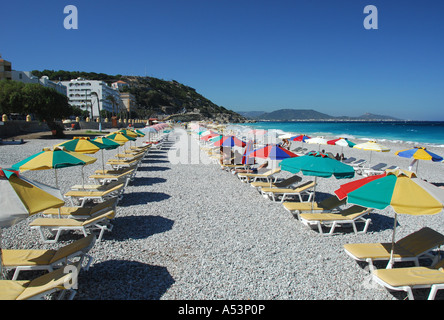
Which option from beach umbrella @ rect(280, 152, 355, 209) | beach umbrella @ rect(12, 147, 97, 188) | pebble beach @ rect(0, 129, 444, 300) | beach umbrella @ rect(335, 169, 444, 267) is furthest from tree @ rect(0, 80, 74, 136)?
beach umbrella @ rect(335, 169, 444, 267)

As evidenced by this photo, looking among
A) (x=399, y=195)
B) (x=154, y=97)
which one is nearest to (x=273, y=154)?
(x=399, y=195)

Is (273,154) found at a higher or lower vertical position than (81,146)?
lower

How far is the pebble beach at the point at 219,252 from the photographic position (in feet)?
12.2

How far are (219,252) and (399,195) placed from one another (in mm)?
2872

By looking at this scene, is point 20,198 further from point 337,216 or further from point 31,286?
point 337,216

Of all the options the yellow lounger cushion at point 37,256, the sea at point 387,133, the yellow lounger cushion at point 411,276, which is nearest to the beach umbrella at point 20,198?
the yellow lounger cushion at point 37,256

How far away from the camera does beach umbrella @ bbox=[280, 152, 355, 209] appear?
5572 mm

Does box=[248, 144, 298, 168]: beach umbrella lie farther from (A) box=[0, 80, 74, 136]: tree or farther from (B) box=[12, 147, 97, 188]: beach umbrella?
(A) box=[0, 80, 74, 136]: tree

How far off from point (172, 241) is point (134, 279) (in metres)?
1.29

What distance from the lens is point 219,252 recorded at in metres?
4.77

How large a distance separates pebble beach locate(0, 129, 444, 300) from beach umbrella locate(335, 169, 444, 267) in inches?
48.9

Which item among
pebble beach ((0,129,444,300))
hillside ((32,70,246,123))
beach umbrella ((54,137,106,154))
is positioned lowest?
pebble beach ((0,129,444,300))
